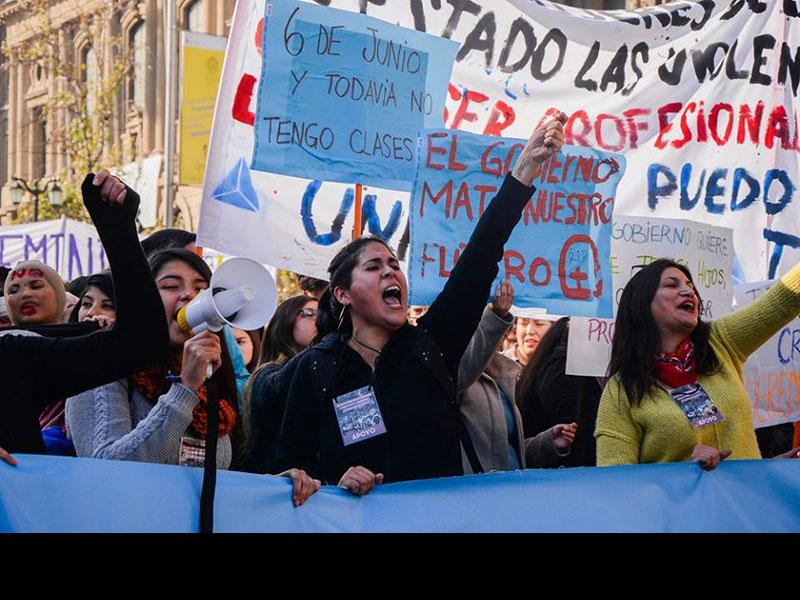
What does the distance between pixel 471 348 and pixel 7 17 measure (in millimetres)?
46872

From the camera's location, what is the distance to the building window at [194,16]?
35.0 m

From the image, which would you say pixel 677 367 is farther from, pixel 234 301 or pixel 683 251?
pixel 234 301

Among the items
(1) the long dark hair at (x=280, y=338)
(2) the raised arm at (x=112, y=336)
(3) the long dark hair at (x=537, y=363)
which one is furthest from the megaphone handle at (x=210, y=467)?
(3) the long dark hair at (x=537, y=363)

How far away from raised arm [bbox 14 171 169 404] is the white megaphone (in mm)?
111

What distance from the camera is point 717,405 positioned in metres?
4.22

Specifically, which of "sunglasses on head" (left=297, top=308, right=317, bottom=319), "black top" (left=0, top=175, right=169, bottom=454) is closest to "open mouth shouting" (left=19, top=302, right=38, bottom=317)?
"sunglasses on head" (left=297, top=308, right=317, bottom=319)

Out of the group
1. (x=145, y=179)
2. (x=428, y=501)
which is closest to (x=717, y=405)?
(x=428, y=501)

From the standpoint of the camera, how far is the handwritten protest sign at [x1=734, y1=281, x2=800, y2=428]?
224 inches

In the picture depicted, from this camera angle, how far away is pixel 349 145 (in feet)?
16.7

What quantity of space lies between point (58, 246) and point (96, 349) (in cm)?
803

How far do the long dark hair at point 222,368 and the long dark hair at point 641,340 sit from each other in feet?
3.93

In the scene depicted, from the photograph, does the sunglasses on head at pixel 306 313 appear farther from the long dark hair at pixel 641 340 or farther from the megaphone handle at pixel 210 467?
the megaphone handle at pixel 210 467

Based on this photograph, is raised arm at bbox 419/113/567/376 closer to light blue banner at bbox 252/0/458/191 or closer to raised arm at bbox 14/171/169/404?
raised arm at bbox 14/171/169/404
